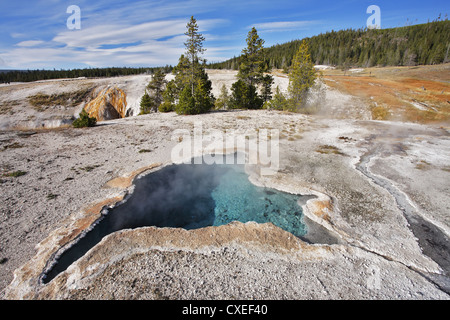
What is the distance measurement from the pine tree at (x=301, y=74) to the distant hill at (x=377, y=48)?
1861 inches

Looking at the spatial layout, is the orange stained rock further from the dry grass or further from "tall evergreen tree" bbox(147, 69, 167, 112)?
the dry grass

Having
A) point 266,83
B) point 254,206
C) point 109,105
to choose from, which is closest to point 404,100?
point 266,83

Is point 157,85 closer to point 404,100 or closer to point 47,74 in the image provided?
point 404,100

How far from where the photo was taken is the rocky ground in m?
5.14

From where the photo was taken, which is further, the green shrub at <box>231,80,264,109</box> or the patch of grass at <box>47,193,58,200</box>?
the green shrub at <box>231,80,264,109</box>

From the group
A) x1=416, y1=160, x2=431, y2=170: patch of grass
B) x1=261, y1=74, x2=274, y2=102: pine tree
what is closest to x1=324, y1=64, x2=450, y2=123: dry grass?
x1=261, y1=74, x2=274, y2=102: pine tree

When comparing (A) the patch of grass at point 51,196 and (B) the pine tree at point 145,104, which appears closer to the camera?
(A) the patch of grass at point 51,196

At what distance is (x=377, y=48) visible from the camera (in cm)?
10225

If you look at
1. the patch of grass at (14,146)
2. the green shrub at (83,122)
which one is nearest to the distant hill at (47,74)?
the green shrub at (83,122)

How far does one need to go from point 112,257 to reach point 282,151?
38.3ft

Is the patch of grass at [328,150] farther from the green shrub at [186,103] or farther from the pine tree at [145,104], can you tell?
the pine tree at [145,104]

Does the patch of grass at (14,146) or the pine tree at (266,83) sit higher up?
the pine tree at (266,83)

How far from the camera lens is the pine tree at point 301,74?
88.0 ft

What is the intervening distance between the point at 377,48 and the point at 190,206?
132148 mm
